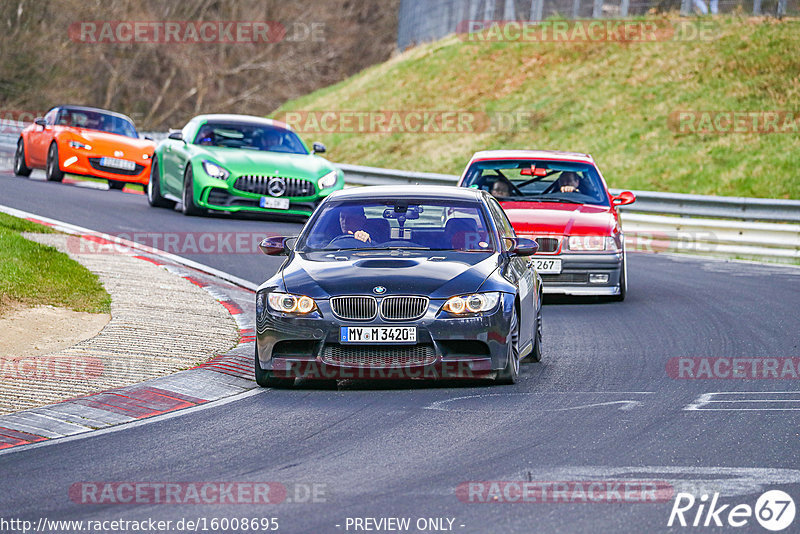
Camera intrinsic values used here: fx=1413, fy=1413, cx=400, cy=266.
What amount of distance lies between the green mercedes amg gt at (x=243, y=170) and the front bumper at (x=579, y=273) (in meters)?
6.15

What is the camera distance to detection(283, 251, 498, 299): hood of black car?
31.0ft

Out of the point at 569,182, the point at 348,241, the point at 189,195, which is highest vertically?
the point at 569,182

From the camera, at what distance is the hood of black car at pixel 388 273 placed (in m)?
9.45

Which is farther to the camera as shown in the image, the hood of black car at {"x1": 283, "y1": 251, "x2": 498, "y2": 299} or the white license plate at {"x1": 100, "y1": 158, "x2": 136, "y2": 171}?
the white license plate at {"x1": 100, "y1": 158, "x2": 136, "y2": 171}

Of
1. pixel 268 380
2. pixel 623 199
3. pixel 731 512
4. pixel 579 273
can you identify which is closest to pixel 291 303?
pixel 268 380

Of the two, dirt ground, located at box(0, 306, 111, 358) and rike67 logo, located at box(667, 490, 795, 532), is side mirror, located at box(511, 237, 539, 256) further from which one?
rike67 logo, located at box(667, 490, 795, 532)

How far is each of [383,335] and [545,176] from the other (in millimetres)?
7014

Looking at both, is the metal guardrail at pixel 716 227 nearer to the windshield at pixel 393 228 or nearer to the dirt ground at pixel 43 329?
the windshield at pixel 393 228

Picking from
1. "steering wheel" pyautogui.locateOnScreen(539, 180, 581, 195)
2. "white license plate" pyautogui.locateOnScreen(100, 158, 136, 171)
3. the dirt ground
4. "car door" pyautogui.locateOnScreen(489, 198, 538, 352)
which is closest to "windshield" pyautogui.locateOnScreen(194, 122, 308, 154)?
"white license plate" pyautogui.locateOnScreen(100, 158, 136, 171)

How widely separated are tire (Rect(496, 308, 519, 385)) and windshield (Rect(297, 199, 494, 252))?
2.91 feet

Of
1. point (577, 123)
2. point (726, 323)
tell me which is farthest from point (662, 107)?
point (726, 323)

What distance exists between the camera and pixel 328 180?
20453 millimetres

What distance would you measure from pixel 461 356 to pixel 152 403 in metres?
2.04

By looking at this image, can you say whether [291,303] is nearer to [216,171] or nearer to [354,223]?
[354,223]
